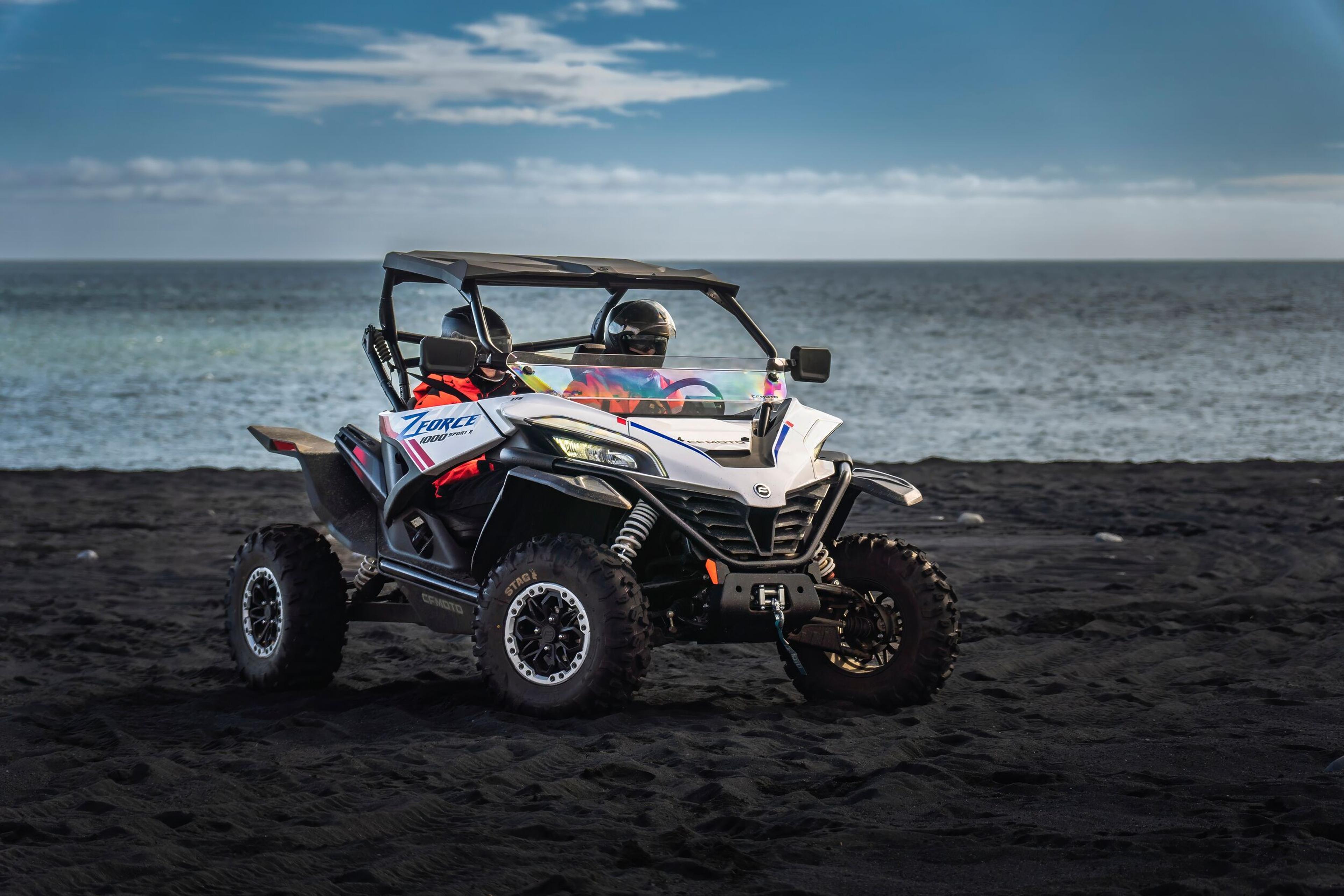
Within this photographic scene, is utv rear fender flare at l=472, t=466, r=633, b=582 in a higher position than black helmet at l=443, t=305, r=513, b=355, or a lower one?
lower

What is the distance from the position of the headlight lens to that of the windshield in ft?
1.02

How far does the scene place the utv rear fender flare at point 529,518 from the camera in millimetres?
6363

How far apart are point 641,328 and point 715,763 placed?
233cm

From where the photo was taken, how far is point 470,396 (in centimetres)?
704

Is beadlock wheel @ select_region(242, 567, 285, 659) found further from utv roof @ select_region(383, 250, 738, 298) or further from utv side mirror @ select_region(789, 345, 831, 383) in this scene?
utv side mirror @ select_region(789, 345, 831, 383)

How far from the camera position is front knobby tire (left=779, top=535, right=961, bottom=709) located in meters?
6.37

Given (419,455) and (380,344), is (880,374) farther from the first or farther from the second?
(419,455)

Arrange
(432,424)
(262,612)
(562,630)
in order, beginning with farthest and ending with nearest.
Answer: (262,612) < (432,424) < (562,630)

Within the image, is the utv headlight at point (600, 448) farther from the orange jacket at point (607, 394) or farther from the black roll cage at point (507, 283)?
the black roll cage at point (507, 283)

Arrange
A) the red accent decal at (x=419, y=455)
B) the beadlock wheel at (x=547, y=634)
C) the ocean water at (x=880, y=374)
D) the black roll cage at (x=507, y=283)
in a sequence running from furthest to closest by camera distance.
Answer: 1. the ocean water at (x=880, y=374)
2. the black roll cage at (x=507, y=283)
3. the red accent decal at (x=419, y=455)
4. the beadlock wheel at (x=547, y=634)

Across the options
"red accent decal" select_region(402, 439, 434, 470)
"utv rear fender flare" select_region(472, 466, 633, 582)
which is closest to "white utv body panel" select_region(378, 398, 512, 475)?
"red accent decal" select_region(402, 439, 434, 470)

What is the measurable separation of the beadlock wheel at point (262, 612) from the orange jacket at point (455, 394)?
1.08 m

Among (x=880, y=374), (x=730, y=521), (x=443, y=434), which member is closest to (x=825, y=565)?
(x=730, y=521)

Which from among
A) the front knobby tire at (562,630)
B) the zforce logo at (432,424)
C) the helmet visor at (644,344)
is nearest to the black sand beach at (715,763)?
the front knobby tire at (562,630)
